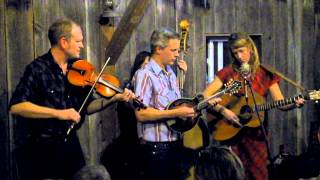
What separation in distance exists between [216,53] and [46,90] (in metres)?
2.86

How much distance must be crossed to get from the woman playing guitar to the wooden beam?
3.55ft

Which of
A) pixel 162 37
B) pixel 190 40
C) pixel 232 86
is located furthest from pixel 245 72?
pixel 190 40

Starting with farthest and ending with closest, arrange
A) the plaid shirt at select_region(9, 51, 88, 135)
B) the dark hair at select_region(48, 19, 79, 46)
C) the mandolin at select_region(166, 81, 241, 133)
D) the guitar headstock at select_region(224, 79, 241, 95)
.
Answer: the guitar headstock at select_region(224, 79, 241, 95), the mandolin at select_region(166, 81, 241, 133), the dark hair at select_region(48, 19, 79, 46), the plaid shirt at select_region(9, 51, 88, 135)

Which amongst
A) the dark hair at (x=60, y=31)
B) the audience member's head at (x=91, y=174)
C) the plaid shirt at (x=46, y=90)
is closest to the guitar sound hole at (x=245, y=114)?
the plaid shirt at (x=46, y=90)

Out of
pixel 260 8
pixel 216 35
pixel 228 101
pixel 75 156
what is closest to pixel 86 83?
pixel 75 156

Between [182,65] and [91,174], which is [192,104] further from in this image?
[91,174]

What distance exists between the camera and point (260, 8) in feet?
23.5

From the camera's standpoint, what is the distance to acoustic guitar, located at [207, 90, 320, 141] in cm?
601

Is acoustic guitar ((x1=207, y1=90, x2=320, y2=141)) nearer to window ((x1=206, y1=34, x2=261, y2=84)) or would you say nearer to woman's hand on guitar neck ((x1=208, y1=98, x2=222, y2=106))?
woman's hand on guitar neck ((x1=208, y1=98, x2=222, y2=106))

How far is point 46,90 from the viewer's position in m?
5.02

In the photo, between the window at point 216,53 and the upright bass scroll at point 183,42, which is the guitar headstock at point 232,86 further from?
the window at point 216,53

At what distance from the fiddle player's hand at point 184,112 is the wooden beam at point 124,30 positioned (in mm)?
1128

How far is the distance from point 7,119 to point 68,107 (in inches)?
43.4

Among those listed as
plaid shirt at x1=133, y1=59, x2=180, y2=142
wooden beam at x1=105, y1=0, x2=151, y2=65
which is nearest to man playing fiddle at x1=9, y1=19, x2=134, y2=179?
plaid shirt at x1=133, y1=59, x2=180, y2=142
